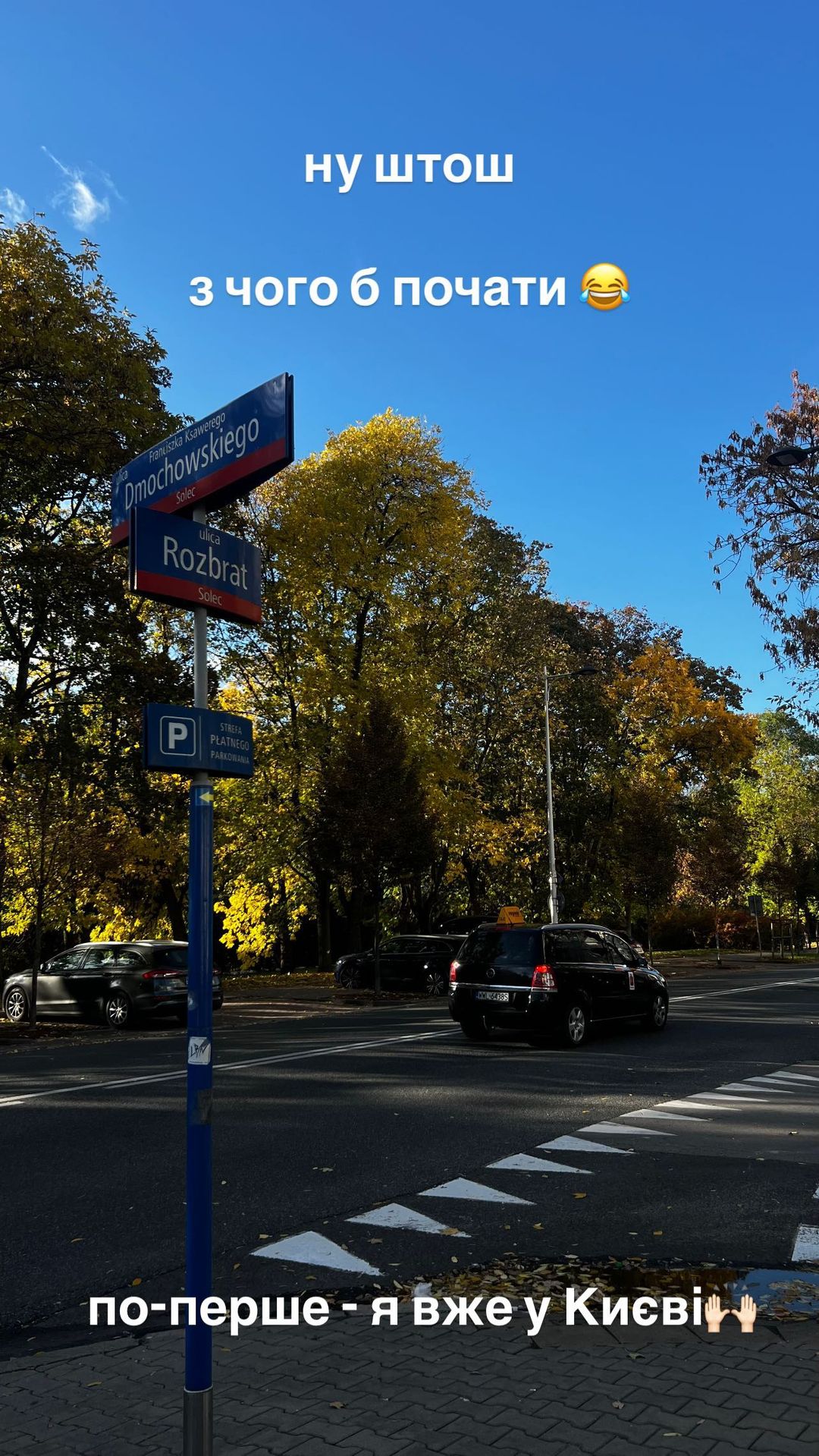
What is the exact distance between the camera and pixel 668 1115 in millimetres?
9953

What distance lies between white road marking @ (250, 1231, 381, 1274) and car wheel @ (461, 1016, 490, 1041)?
31.4ft

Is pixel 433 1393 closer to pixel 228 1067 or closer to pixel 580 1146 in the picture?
pixel 580 1146

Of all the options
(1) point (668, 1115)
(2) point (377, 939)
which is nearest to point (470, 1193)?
(1) point (668, 1115)

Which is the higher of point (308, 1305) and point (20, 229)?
point (20, 229)

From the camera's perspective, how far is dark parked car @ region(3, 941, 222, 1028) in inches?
782

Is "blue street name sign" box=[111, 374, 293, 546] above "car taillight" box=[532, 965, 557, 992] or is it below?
above

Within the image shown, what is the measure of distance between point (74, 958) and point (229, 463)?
18.9 meters

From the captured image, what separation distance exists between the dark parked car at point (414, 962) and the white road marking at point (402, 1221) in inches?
777

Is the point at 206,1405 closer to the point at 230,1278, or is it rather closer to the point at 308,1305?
the point at 308,1305

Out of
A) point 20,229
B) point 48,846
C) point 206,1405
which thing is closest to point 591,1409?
point 206,1405

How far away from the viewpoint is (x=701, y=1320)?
15.7 feet

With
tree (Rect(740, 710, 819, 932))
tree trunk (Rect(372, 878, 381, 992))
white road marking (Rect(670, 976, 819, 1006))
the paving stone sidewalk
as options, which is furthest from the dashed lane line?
tree (Rect(740, 710, 819, 932))

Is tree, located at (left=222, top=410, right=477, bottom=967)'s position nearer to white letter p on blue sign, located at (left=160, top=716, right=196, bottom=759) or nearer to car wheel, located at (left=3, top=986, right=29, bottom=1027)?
car wheel, located at (left=3, top=986, right=29, bottom=1027)

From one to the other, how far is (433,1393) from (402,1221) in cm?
→ 243
